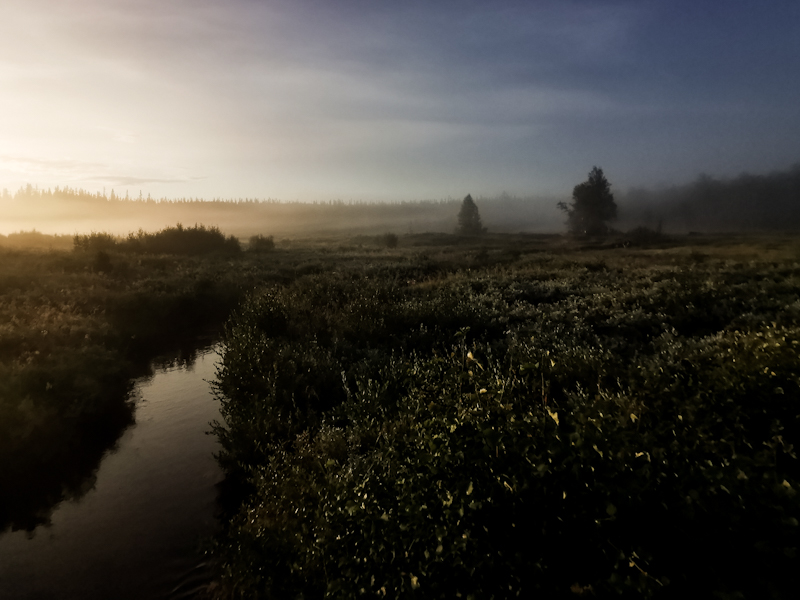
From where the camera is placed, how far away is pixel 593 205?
77750 millimetres

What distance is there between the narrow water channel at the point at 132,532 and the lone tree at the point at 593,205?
256ft

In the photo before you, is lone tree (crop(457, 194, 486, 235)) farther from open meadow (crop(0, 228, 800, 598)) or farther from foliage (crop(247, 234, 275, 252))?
open meadow (crop(0, 228, 800, 598))

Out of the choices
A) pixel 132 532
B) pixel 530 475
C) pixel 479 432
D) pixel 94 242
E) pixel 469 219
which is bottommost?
pixel 132 532

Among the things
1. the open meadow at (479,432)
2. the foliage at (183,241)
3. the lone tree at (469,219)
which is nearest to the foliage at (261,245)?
the foliage at (183,241)

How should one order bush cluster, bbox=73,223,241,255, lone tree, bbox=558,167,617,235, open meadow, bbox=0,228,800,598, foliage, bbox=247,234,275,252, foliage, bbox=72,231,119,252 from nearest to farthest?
open meadow, bbox=0,228,800,598 < foliage, bbox=72,231,119,252 < bush cluster, bbox=73,223,241,255 < foliage, bbox=247,234,275,252 < lone tree, bbox=558,167,617,235

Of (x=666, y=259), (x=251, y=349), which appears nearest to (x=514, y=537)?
(x=251, y=349)

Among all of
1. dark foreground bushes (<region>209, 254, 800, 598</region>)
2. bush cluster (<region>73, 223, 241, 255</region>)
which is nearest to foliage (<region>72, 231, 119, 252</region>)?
bush cluster (<region>73, 223, 241, 255</region>)

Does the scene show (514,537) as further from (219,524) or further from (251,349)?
(251,349)

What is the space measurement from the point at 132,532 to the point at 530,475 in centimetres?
828

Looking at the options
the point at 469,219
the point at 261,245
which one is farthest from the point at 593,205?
the point at 261,245

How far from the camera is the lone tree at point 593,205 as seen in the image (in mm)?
77062

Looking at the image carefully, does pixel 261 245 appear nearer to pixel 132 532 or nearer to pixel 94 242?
pixel 94 242

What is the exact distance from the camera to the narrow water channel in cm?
718

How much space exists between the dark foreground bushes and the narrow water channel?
104 cm
